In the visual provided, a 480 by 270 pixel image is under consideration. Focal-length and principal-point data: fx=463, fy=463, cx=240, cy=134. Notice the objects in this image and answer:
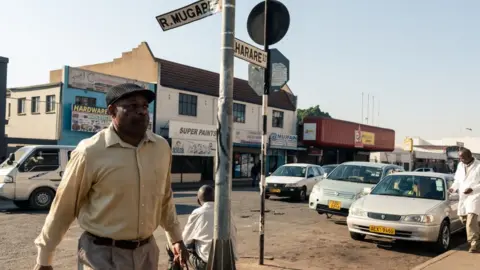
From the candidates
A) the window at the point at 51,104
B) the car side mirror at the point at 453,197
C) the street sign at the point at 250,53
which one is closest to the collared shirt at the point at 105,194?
the street sign at the point at 250,53

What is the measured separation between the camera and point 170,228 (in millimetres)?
3395

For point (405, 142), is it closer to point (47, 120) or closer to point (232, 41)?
point (47, 120)

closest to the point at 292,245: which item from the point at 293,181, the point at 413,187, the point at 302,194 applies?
the point at 413,187

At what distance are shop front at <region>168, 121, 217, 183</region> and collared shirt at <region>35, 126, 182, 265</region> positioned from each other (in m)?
24.2

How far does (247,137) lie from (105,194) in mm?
30935

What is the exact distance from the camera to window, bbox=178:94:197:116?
1153 inches

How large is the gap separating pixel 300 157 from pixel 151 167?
38.3 m

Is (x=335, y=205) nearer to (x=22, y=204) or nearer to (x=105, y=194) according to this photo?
(x=22, y=204)

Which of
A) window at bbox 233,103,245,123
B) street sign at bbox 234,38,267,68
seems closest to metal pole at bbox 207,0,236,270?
street sign at bbox 234,38,267,68

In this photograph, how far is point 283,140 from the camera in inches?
1478

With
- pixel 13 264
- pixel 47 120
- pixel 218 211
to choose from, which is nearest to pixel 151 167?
pixel 218 211

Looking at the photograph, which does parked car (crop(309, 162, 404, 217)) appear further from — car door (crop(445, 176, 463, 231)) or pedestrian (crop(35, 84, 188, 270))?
pedestrian (crop(35, 84, 188, 270))

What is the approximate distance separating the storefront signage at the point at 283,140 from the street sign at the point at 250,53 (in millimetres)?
29860

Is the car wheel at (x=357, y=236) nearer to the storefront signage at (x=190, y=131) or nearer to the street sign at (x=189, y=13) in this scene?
the street sign at (x=189, y=13)
